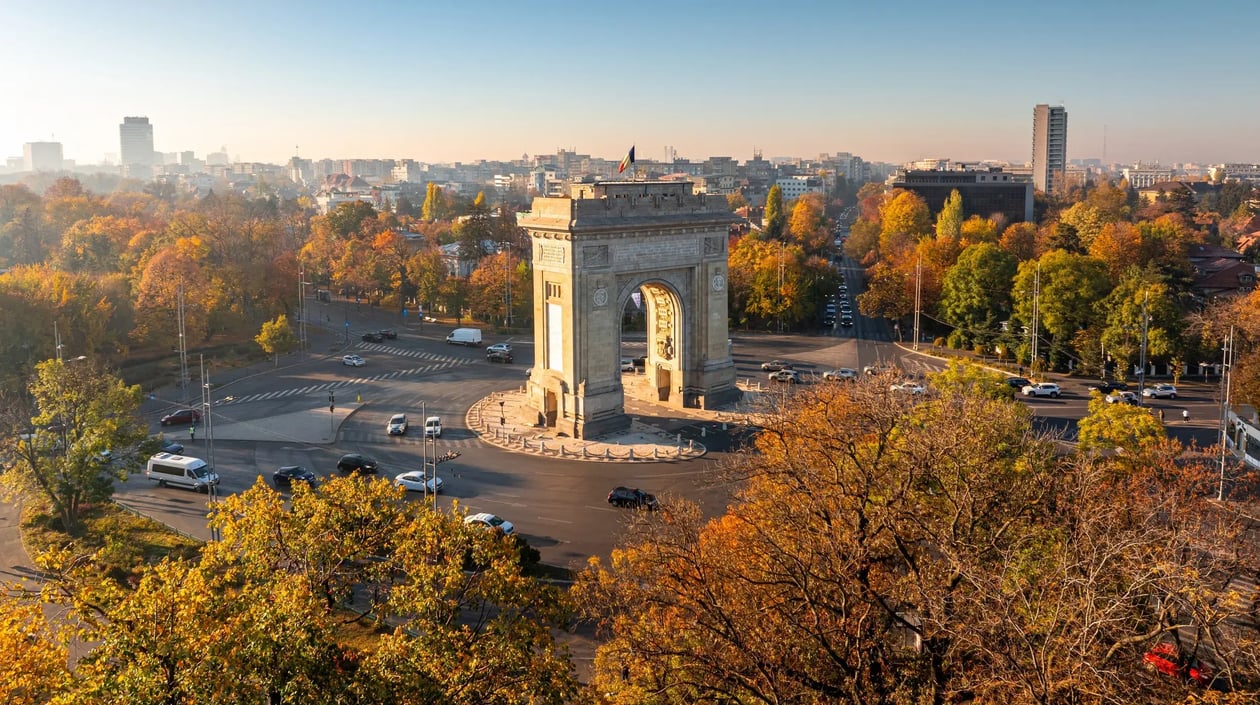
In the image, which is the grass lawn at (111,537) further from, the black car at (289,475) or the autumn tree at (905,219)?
the autumn tree at (905,219)

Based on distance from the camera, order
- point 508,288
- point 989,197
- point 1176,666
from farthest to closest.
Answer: point 989,197 < point 508,288 < point 1176,666

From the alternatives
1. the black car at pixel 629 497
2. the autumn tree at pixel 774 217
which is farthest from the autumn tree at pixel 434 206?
the black car at pixel 629 497

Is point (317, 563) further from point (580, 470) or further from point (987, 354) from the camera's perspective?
point (987, 354)

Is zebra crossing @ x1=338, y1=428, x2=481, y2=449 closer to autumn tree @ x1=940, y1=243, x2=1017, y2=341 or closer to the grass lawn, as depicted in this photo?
the grass lawn

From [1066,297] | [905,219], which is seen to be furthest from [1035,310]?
[905,219]

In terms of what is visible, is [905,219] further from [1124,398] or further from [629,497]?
[629,497]

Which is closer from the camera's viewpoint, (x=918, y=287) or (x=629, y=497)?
(x=629, y=497)
